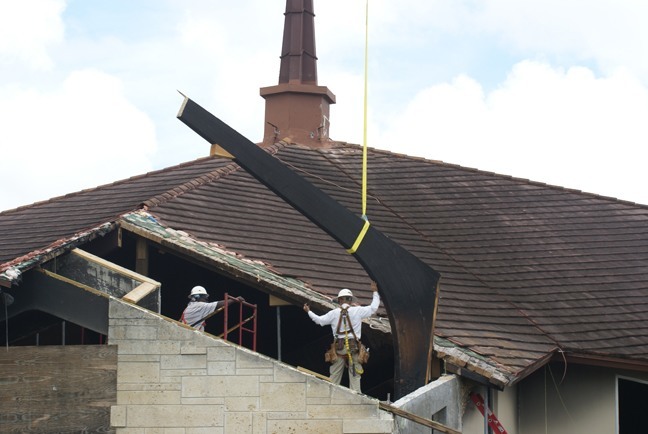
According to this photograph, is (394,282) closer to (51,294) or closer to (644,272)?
(51,294)

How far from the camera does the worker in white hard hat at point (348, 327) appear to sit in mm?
14945

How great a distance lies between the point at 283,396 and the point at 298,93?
12142 mm

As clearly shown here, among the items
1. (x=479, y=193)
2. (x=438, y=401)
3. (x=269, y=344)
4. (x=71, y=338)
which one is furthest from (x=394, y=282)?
(x=479, y=193)

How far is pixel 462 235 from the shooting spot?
21188 millimetres

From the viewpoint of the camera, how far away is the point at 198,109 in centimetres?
1511

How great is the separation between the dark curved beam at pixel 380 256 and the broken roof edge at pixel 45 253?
2507 mm

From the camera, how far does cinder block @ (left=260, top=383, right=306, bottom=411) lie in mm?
13555

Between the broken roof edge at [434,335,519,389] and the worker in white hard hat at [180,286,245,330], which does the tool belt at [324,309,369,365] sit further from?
the worker in white hard hat at [180,286,245,330]

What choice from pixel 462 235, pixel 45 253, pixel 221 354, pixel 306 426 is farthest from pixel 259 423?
pixel 462 235

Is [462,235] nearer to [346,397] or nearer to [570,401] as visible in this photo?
[570,401]

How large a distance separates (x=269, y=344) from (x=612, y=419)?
534 centimetres

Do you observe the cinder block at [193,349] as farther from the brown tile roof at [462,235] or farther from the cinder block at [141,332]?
the brown tile roof at [462,235]

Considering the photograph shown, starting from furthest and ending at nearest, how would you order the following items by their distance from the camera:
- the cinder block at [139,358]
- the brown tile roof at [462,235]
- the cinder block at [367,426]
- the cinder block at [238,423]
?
the brown tile roof at [462,235]
the cinder block at [139,358]
the cinder block at [238,423]
the cinder block at [367,426]

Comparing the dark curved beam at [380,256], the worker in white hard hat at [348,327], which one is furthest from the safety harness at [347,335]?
the dark curved beam at [380,256]
